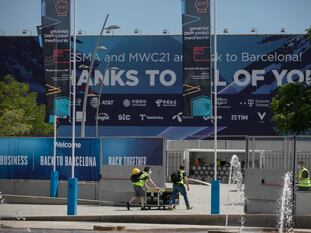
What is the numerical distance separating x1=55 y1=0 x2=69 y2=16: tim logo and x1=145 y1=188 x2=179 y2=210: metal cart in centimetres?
647

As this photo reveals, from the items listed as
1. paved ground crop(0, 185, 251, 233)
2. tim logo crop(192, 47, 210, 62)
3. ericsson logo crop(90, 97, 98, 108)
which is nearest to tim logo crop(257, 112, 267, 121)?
ericsson logo crop(90, 97, 98, 108)

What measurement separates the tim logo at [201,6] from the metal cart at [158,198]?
607 cm

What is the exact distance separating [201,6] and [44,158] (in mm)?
8568

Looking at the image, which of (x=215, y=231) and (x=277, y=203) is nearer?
(x=215, y=231)

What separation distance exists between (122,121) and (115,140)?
4506 cm

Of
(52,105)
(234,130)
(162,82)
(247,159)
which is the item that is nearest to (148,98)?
(162,82)

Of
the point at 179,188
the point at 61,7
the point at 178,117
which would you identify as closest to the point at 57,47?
the point at 61,7

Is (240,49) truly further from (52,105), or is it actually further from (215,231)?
(215,231)

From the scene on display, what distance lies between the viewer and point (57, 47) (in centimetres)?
2845

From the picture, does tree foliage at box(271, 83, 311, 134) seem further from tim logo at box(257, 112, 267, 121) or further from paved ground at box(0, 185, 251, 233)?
tim logo at box(257, 112, 267, 121)

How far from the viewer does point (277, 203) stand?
24.2 m

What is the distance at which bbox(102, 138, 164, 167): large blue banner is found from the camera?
94.7 ft

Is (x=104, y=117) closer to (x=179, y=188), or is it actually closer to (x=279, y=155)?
(x=179, y=188)

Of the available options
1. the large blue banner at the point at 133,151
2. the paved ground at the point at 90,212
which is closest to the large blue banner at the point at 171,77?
the paved ground at the point at 90,212
